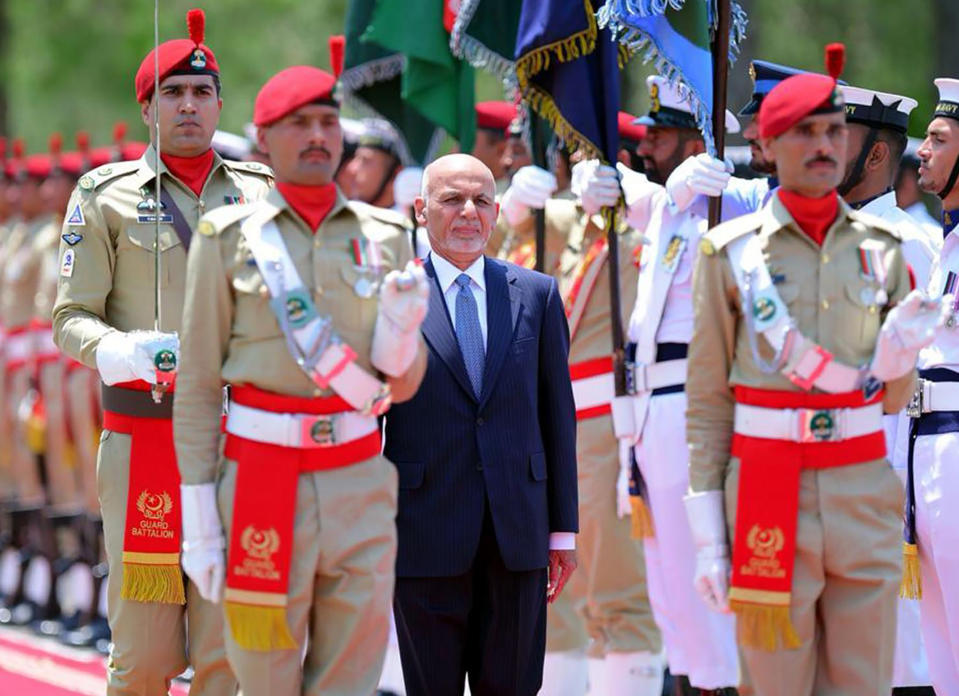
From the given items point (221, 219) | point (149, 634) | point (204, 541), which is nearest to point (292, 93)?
point (221, 219)

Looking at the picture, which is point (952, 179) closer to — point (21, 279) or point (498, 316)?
point (498, 316)

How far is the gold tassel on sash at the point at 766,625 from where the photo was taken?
524 centimetres

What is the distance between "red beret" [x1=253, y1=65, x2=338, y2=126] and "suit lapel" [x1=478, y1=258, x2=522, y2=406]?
1.03 m

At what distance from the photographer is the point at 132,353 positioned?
6098 mm

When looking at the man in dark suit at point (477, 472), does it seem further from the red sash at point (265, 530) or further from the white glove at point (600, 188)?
the white glove at point (600, 188)

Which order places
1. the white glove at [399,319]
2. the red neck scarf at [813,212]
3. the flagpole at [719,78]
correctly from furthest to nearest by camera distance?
the flagpole at [719,78]
the red neck scarf at [813,212]
the white glove at [399,319]

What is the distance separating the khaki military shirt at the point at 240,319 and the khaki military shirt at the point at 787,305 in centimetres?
91

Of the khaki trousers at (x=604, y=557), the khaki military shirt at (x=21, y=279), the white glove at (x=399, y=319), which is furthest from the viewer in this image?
the khaki military shirt at (x=21, y=279)

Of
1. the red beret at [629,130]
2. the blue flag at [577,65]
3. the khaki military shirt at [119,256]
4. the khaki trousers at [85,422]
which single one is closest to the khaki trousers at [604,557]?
the blue flag at [577,65]

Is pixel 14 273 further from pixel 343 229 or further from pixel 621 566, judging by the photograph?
pixel 343 229

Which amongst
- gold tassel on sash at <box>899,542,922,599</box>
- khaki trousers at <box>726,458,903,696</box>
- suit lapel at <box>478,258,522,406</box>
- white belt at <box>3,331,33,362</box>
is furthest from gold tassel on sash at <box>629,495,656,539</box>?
white belt at <box>3,331,33,362</box>

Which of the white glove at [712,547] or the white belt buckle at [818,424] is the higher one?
the white belt buckle at [818,424]

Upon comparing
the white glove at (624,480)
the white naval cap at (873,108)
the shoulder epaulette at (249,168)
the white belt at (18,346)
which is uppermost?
the white naval cap at (873,108)

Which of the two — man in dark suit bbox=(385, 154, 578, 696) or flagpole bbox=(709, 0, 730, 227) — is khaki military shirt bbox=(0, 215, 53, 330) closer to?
flagpole bbox=(709, 0, 730, 227)
